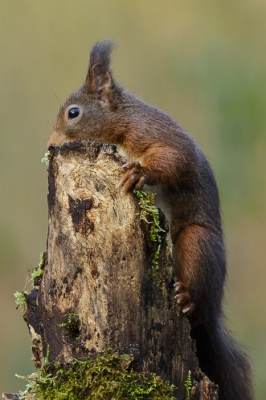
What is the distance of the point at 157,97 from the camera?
6.22 meters

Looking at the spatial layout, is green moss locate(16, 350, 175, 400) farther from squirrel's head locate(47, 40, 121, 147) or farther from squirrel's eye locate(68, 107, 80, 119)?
squirrel's eye locate(68, 107, 80, 119)

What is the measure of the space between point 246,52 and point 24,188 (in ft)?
8.65

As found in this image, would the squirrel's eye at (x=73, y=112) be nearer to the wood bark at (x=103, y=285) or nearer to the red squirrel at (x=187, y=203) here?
the red squirrel at (x=187, y=203)

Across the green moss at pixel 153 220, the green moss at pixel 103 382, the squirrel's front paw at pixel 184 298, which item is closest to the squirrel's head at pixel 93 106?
the squirrel's front paw at pixel 184 298

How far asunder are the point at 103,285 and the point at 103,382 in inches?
15.3

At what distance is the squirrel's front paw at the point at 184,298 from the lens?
3.23 m

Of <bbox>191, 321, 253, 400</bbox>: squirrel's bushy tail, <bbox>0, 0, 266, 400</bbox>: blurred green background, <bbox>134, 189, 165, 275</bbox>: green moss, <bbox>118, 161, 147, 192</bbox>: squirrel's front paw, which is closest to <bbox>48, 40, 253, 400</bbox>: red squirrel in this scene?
<bbox>191, 321, 253, 400</bbox>: squirrel's bushy tail

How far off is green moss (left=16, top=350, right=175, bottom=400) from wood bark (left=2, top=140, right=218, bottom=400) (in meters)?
0.04

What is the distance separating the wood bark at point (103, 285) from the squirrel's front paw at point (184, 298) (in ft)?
0.79

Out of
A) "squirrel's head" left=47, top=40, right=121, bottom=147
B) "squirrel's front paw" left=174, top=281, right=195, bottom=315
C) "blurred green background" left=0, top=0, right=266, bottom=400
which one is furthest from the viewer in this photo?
"blurred green background" left=0, top=0, right=266, bottom=400

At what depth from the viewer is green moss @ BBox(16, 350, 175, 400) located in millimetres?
2684

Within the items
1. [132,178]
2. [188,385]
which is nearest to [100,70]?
[132,178]

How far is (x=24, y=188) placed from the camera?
6254 millimetres

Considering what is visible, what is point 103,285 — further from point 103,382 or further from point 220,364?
point 220,364
